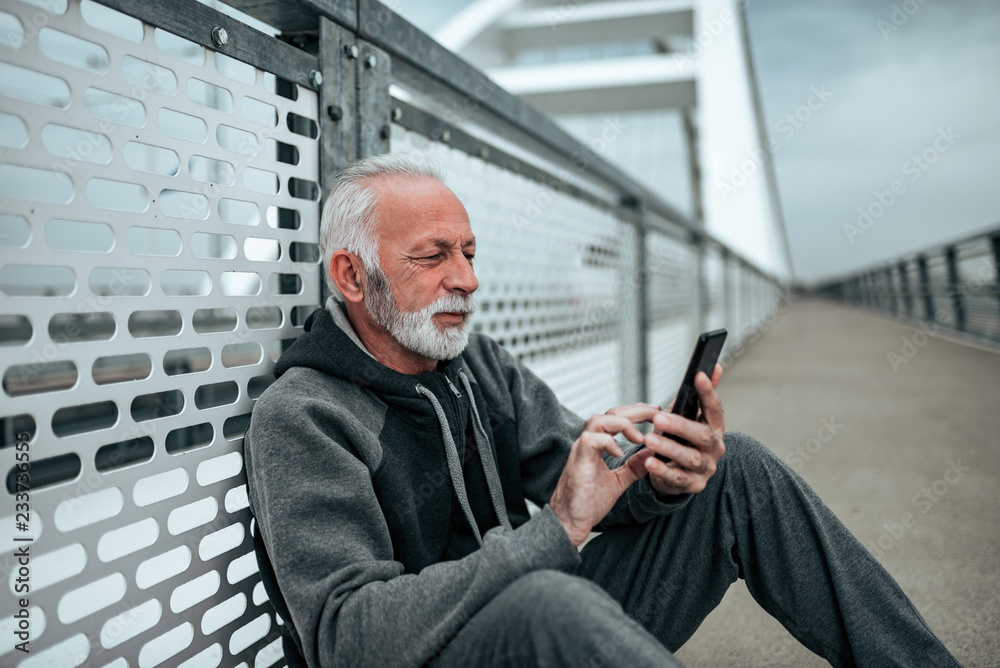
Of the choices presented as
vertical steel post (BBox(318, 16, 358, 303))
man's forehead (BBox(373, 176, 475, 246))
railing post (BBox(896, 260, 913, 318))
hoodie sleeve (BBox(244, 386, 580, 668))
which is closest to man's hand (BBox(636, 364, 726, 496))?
hoodie sleeve (BBox(244, 386, 580, 668))

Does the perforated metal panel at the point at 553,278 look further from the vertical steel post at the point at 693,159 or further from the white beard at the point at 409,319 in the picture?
the vertical steel post at the point at 693,159

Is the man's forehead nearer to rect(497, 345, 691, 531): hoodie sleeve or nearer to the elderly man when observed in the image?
the elderly man

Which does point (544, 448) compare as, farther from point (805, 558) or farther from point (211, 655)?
point (211, 655)

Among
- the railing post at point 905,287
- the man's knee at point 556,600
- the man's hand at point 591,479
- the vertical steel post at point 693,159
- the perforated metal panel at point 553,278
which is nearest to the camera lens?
the man's knee at point 556,600

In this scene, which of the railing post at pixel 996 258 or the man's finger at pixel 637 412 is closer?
the man's finger at pixel 637 412

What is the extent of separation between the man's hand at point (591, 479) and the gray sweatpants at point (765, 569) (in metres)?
0.29

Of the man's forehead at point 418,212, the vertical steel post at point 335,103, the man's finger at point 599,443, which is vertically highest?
the vertical steel post at point 335,103

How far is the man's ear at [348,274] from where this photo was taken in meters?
1.53

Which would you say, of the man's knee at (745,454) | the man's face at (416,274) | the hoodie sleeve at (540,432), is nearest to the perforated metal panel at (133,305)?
the man's face at (416,274)

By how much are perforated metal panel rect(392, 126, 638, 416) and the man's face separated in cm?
45

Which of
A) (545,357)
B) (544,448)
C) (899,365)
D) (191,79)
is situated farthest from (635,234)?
(899,365)

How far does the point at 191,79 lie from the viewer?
1.29m

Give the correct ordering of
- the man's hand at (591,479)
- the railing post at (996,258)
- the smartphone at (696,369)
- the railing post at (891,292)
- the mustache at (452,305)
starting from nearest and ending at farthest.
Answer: the man's hand at (591,479) < the smartphone at (696,369) < the mustache at (452,305) < the railing post at (996,258) < the railing post at (891,292)

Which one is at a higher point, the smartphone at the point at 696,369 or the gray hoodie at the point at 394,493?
the smartphone at the point at 696,369
